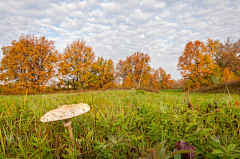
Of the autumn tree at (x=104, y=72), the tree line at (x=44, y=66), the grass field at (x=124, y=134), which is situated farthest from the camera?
the autumn tree at (x=104, y=72)

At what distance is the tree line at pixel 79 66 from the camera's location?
65.2 feet

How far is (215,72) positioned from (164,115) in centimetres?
3045

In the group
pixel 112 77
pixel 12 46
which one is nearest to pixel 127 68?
pixel 112 77

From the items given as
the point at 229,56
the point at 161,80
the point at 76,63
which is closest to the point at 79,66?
the point at 76,63

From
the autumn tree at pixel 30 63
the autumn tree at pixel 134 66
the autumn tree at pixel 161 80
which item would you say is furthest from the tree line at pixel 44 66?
the autumn tree at pixel 161 80

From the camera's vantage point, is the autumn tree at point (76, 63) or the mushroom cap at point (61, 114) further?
the autumn tree at point (76, 63)

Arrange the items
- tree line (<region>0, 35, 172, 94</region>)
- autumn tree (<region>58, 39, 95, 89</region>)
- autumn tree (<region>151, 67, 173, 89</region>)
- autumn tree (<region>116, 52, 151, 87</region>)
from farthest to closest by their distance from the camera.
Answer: autumn tree (<region>151, 67, 173, 89</region>), autumn tree (<region>116, 52, 151, 87</region>), autumn tree (<region>58, 39, 95, 89</region>), tree line (<region>0, 35, 172, 94</region>)

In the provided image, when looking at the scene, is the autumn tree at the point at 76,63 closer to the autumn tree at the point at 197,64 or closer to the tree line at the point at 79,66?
the tree line at the point at 79,66

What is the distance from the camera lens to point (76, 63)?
84.0ft

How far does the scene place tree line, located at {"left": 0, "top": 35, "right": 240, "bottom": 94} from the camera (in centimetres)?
1988

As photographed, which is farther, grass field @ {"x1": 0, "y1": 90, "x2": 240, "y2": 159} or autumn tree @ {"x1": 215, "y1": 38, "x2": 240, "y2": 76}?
autumn tree @ {"x1": 215, "y1": 38, "x2": 240, "y2": 76}

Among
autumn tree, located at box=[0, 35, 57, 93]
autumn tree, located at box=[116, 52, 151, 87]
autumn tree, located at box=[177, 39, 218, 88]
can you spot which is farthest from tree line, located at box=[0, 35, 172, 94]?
autumn tree, located at box=[177, 39, 218, 88]

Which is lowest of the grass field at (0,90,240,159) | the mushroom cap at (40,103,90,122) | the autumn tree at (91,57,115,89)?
the grass field at (0,90,240,159)

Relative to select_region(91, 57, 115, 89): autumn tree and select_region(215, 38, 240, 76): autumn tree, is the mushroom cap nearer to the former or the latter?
select_region(91, 57, 115, 89): autumn tree
